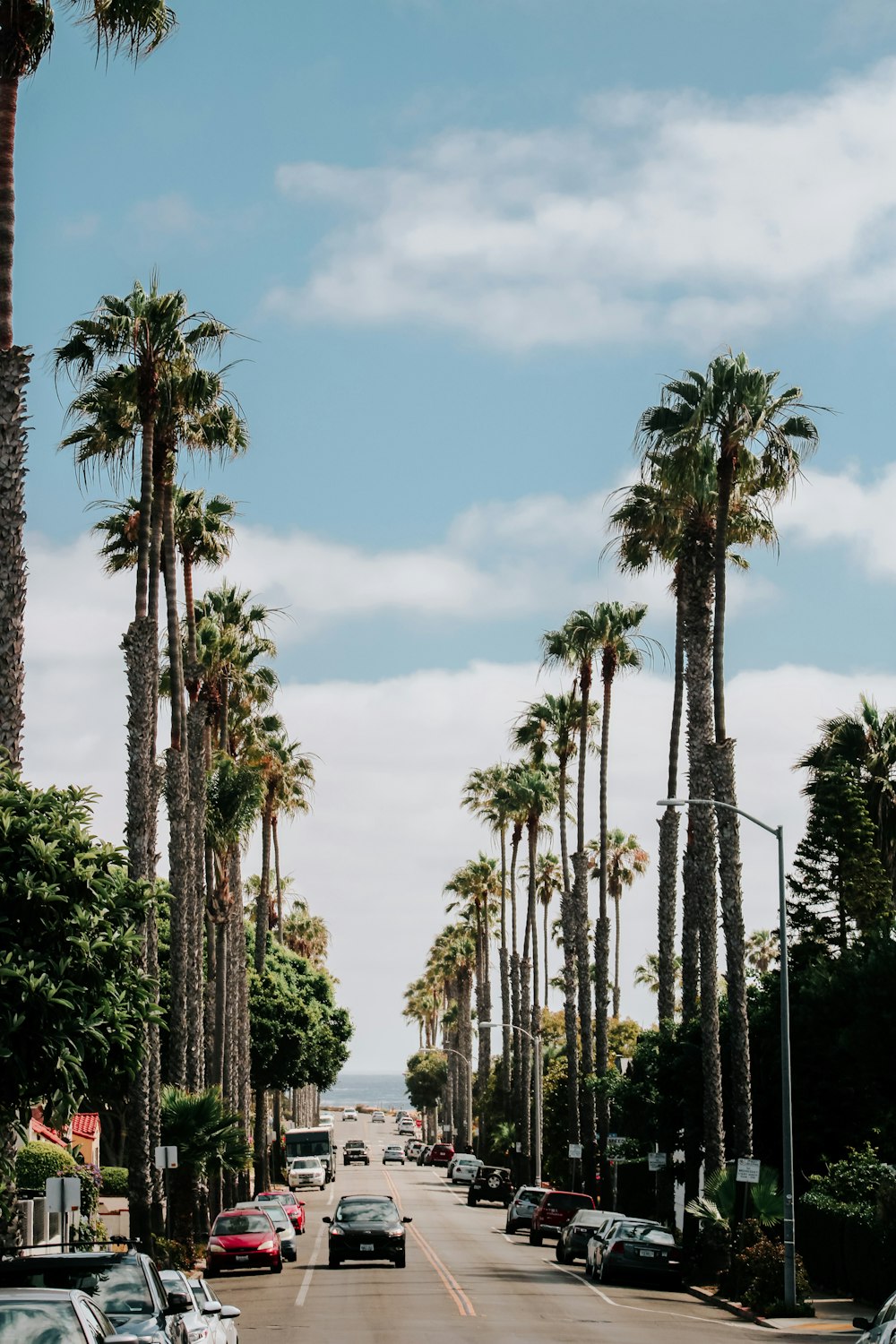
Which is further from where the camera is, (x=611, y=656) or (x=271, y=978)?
(x=271, y=978)

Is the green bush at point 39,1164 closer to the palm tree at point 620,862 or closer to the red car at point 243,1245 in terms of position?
the red car at point 243,1245

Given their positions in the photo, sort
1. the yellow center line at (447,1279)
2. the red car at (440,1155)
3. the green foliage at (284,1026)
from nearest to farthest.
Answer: the yellow center line at (447,1279), the green foliage at (284,1026), the red car at (440,1155)

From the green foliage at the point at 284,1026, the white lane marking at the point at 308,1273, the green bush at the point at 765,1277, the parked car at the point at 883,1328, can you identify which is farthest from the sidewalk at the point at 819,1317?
the green foliage at the point at 284,1026

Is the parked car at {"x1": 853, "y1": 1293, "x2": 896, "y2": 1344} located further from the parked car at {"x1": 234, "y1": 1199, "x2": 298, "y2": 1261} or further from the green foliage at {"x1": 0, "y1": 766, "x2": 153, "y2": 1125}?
the parked car at {"x1": 234, "y1": 1199, "x2": 298, "y2": 1261}

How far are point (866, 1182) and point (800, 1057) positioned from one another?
5.05 m

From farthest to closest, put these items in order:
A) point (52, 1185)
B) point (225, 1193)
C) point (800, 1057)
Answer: point (225, 1193), point (800, 1057), point (52, 1185)

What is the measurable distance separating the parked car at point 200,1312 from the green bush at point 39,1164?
2125cm

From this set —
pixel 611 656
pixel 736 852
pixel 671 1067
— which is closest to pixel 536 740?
pixel 611 656

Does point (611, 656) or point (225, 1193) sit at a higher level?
point (611, 656)

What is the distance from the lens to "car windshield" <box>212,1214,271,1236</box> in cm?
3691

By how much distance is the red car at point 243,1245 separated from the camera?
120ft

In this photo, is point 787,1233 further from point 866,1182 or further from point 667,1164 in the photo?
point 667,1164

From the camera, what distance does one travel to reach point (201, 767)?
46.6 metres

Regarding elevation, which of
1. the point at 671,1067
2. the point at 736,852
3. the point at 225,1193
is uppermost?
the point at 736,852
